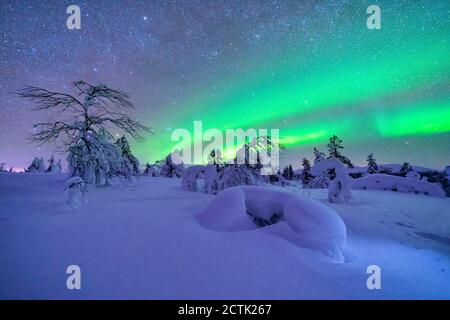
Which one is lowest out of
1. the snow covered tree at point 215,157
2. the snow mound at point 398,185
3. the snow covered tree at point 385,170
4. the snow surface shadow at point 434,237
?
the snow surface shadow at point 434,237

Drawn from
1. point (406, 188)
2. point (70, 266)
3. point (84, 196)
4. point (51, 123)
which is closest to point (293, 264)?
point (70, 266)

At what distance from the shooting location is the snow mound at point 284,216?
157 inches

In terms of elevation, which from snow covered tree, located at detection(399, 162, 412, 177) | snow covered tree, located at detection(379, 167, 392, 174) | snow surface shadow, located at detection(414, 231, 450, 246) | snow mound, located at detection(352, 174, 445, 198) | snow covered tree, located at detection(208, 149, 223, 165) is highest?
snow covered tree, located at detection(208, 149, 223, 165)

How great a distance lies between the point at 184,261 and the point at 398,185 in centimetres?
1968

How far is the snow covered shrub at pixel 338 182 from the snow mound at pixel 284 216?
6.78m

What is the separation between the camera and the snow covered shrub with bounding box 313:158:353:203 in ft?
34.6

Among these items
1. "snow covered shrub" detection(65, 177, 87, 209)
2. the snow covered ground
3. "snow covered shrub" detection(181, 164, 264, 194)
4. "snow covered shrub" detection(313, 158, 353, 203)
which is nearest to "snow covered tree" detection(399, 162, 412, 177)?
"snow covered shrub" detection(313, 158, 353, 203)

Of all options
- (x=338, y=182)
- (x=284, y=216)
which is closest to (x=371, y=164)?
(x=338, y=182)

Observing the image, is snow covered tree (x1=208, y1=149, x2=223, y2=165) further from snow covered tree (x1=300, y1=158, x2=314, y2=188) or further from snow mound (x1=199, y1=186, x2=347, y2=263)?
snow covered tree (x1=300, y1=158, x2=314, y2=188)

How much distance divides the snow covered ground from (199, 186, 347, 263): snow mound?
0.22 m

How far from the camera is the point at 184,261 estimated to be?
330 centimetres

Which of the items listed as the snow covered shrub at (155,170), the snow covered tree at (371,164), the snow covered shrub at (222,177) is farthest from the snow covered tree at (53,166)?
the snow covered tree at (371,164)

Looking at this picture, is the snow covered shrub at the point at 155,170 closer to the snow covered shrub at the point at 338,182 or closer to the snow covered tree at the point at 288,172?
the snow covered shrub at the point at 338,182

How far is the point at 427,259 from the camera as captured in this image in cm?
454
